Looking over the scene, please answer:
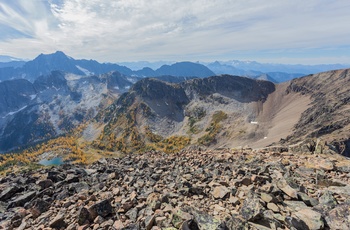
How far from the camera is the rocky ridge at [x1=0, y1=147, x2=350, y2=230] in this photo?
12.0 meters

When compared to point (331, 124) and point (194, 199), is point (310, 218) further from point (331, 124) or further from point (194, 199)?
point (331, 124)

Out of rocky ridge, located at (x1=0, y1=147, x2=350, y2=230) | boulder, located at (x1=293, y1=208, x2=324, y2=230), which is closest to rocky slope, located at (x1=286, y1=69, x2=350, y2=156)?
rocky ridge, located at (x1=0, y1=147, x2=350, y2=230)

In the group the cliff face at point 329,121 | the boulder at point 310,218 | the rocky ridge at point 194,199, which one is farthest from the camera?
the cliff face at point 329,121

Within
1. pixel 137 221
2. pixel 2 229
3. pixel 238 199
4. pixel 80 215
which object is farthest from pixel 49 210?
pixel 238 199

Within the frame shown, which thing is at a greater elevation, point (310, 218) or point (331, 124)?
point (310, 218)

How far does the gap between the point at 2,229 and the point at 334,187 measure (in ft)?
77.1

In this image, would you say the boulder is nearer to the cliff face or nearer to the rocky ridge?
the rocky ridge

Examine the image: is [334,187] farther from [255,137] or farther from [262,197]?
[255,137]

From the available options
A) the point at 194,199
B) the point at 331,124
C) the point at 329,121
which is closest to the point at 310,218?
the point at 194,199

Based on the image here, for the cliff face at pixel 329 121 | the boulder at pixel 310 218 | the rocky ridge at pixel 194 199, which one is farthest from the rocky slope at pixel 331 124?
the boulder at pixel 310 218

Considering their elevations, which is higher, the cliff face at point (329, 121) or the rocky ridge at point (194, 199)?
the rocky ridge at point (194, 199)

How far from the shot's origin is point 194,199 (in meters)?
15.1

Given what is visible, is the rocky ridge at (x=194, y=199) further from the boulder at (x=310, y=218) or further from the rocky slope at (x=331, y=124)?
the rocky slope at (x=331, y=124)

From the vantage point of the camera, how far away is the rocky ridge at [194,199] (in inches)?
472
